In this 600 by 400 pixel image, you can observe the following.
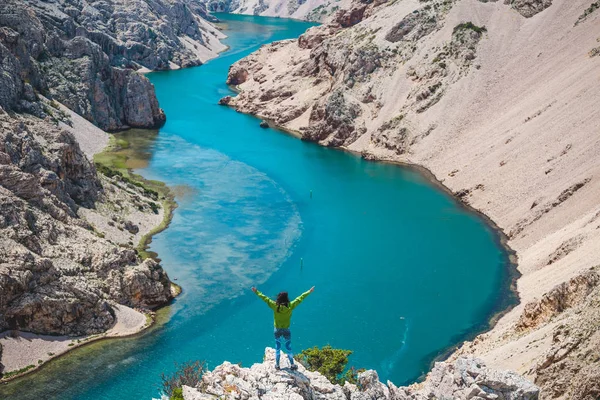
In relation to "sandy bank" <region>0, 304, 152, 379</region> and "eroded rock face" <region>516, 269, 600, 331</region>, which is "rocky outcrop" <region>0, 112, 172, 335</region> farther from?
"eroded rock face" <region>516, 269, 600, 331</region>

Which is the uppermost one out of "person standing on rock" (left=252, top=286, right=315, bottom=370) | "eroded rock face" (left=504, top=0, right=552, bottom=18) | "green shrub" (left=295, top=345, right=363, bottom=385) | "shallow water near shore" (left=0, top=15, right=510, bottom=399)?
"eroded rock face" (left=504, top=0, right=552, bottom=18)

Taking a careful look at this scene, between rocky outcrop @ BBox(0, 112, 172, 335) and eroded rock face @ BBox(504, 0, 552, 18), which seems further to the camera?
eroded rock face @ BBox(504, 0, 552, 18)

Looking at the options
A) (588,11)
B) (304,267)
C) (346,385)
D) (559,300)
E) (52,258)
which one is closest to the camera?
(346,385)

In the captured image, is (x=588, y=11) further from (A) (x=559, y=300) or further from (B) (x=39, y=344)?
(B) (x=39, y=344)

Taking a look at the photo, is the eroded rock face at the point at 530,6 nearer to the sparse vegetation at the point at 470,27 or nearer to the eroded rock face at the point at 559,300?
the sparse vegetation at the point at 470,27

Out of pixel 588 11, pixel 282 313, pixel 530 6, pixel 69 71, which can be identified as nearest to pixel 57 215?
pixel 282 313

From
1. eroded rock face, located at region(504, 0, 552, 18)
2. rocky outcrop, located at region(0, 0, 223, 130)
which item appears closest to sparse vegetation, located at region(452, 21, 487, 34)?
eroded rock face, located at region(504, 0, 552, 18)
